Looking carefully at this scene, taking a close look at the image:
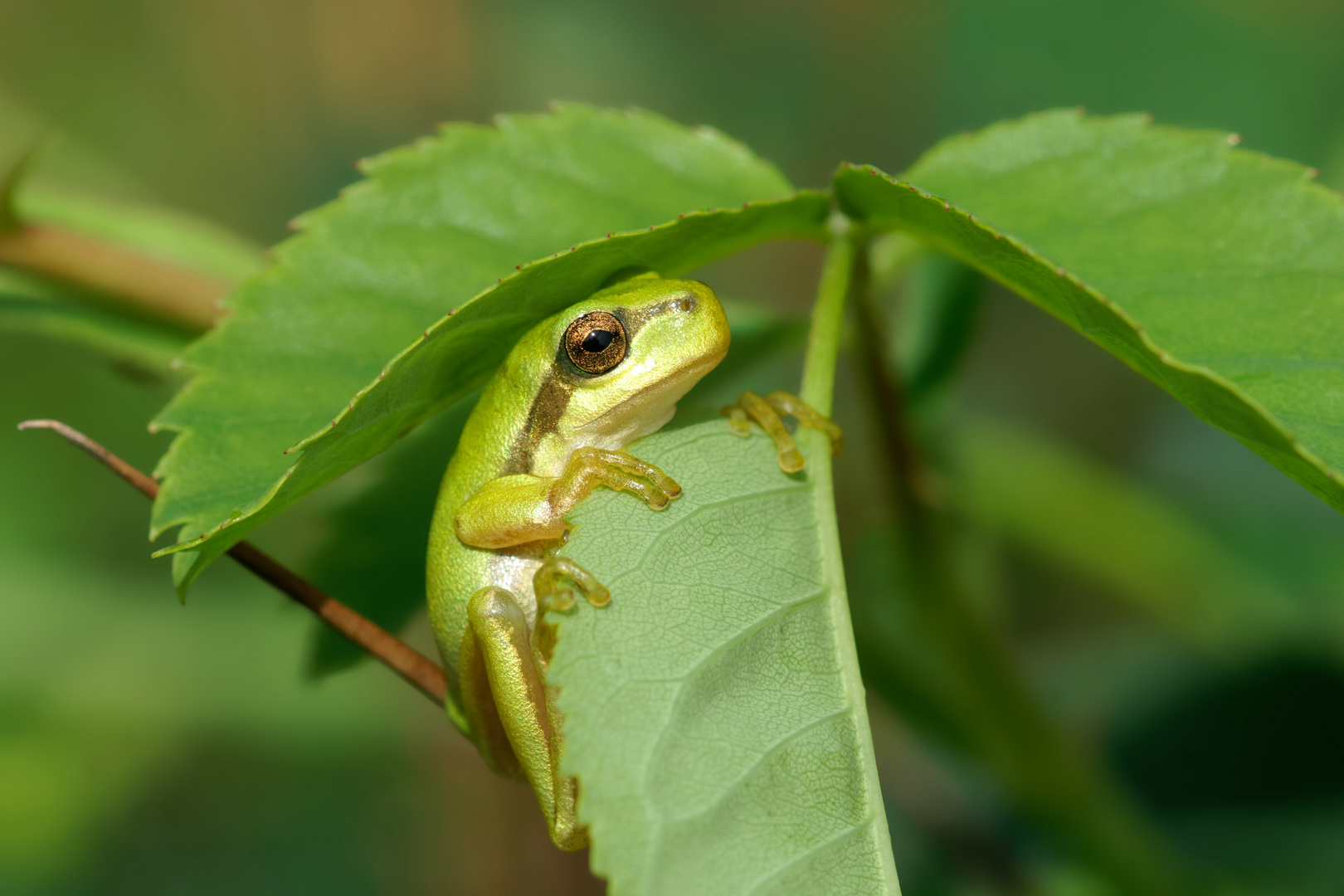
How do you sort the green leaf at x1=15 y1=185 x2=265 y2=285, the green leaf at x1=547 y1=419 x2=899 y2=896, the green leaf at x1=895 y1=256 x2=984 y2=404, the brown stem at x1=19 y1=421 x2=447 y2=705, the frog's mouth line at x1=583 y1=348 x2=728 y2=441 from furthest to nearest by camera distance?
the green leaf at x1=895 y1=256 x2=984 y2=404 < the green leaf at x1=15 y1=185 x2=265 y2=285 < the frog's mouth line at x1=583 y1=348 x2=728 y2=441 < the brown stem at x1=19 y1=421 x2=447 y2=705 < the green leaf at x1=547 y1=419 x2=899 y2=896

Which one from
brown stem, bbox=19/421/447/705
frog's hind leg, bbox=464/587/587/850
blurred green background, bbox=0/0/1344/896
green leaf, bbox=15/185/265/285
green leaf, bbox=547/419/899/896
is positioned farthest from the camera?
blurred green background, bbox=0/0/1344/896

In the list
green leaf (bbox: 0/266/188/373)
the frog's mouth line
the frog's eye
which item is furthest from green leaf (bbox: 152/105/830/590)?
green leaf (bbox: 0/266/188/373)

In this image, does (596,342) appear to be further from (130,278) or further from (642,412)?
(130,278)

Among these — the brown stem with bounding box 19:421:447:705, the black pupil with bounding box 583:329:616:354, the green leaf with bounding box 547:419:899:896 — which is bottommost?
the brown stem with bounding box 19:421:447:705

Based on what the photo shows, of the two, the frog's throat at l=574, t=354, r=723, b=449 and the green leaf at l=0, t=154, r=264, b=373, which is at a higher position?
the frog's throat at l=574, t=354, r=723, b=449

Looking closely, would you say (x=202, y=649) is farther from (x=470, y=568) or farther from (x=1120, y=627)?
(x=1120, y=627)

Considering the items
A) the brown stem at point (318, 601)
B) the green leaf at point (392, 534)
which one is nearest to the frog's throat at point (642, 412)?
the green leaf at point (392, 534)

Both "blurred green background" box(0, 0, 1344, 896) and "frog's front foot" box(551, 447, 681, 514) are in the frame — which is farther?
"blurred green background" box(0, 0, 1344, 896)

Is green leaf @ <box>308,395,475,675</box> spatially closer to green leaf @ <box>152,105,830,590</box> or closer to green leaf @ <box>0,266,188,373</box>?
green leaf @ <box>152,105,830,590</box>

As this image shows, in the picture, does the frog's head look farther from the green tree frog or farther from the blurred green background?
the blurred green background
